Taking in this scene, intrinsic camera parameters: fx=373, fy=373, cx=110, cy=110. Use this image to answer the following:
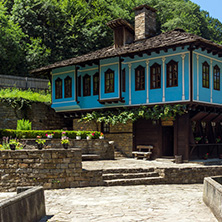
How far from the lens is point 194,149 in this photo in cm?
2044

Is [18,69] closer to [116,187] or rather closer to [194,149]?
[194,149]

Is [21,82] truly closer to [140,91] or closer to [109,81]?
[109,81]

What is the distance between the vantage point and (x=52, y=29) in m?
37.4

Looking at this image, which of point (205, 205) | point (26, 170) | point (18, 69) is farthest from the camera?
point (18, 69)

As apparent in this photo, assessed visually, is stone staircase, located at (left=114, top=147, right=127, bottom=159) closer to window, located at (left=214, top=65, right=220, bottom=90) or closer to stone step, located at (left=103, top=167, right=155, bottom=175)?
stone step, located at (left=103, top=167, right=155, bottom=175)

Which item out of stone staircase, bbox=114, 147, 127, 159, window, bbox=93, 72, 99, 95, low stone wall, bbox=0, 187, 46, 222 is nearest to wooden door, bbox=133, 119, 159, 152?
stone staircase, bbox=114, 147, 127, 159

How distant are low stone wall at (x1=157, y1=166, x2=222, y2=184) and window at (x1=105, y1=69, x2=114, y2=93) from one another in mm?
7462

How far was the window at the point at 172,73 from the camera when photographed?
1927 centimetres

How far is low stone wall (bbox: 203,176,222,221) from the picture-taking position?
8102mm

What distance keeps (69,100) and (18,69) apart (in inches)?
486

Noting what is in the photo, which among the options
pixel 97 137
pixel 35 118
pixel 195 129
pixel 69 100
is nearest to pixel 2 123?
pixel 35 118

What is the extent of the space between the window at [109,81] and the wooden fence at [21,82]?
887 cm

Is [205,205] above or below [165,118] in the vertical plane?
below

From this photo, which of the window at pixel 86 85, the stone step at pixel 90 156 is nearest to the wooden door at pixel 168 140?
the stone step at pixel 90 156
